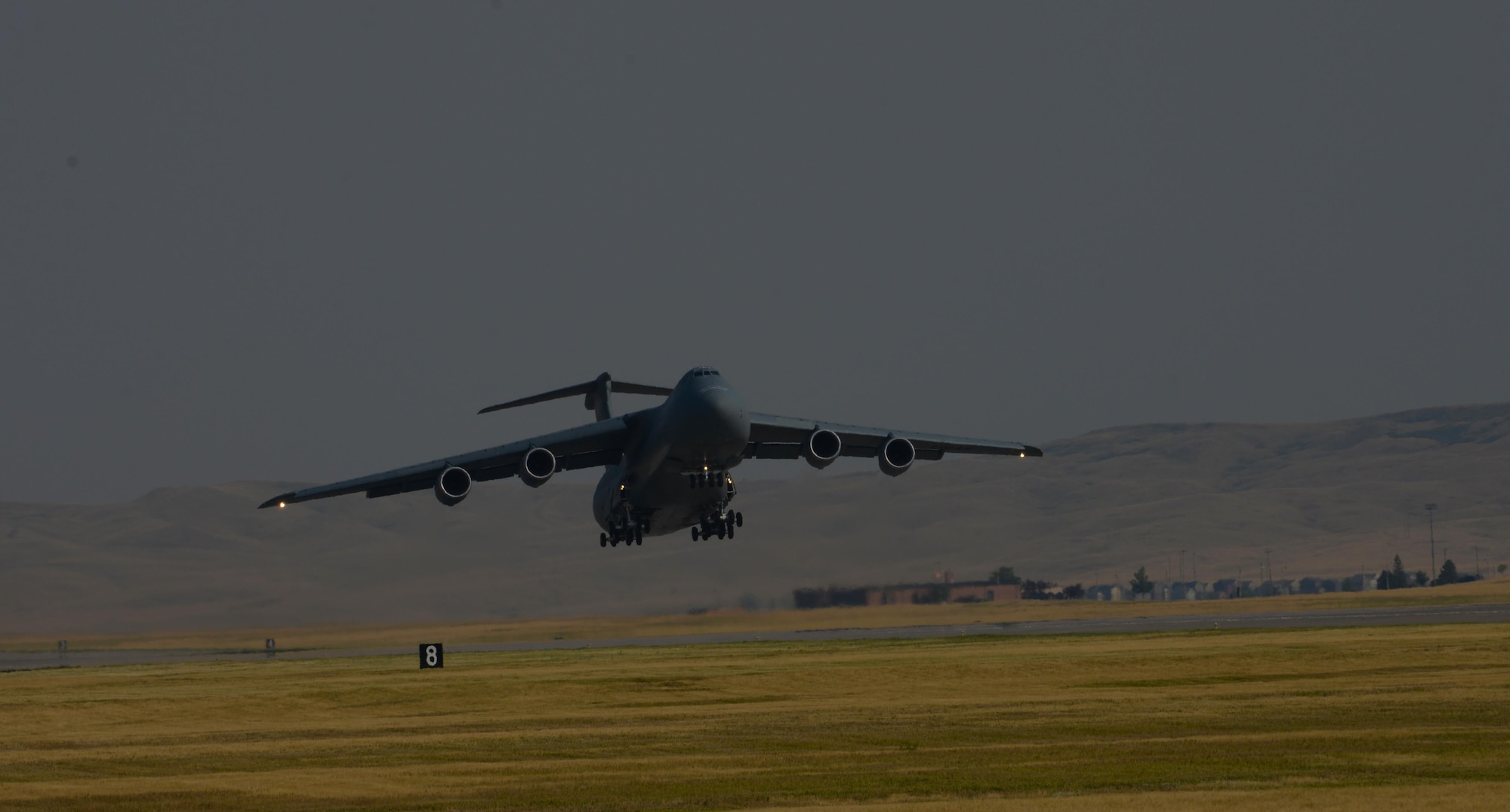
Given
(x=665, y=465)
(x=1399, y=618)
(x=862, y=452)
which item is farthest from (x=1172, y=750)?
(x=1399, y=618)

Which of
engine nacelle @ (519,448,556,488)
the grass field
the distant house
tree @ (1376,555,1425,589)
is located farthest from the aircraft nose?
the distant house

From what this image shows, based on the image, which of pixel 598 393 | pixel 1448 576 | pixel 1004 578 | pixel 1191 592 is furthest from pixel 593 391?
pixel 1191 592

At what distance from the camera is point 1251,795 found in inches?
767

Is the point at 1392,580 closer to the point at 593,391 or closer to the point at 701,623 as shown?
the point at 701,623

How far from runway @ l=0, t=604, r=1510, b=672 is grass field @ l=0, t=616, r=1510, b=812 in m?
8.77

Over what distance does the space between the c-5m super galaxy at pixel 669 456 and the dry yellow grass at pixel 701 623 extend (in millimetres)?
18196

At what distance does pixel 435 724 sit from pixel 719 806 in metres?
14.3

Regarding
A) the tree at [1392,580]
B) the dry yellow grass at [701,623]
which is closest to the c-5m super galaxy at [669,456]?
the dry yellow grass at [701,623]

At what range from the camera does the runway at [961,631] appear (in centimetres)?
5931

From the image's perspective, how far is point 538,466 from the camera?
45.2 metres

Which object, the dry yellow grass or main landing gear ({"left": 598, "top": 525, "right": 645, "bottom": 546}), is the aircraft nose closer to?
main landing gear ({"left": 598, "top": 525, "right": 645, "bottom": 546})

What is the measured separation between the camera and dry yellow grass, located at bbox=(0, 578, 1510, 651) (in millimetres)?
70312

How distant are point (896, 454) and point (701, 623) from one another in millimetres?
26458

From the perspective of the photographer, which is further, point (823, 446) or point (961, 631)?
point (961, 631)
